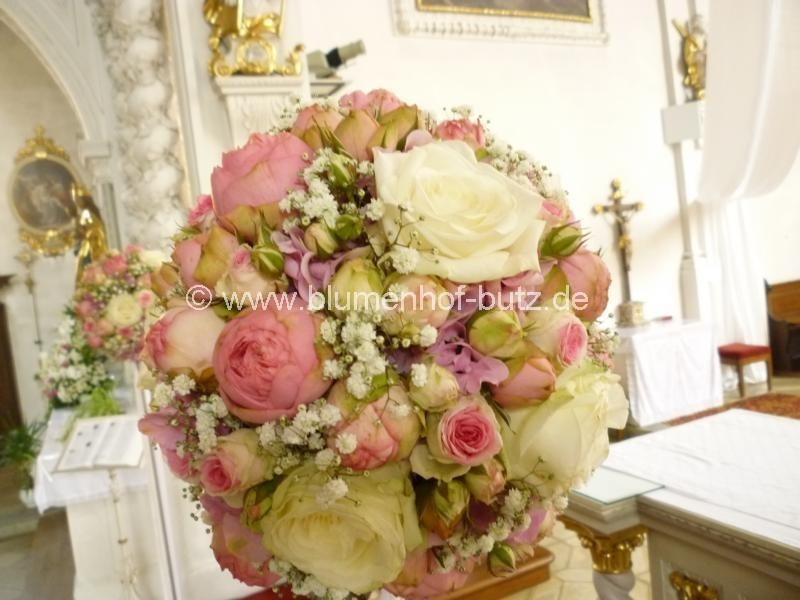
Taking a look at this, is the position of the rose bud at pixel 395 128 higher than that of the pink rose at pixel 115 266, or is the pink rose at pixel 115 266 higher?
the pink rose at pixel 115 266

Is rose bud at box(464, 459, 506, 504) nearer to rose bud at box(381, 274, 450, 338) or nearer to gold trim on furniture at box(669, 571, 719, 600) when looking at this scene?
rose bud at box(381, 274, 450, 338)

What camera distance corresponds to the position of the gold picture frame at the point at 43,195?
27.4 ft

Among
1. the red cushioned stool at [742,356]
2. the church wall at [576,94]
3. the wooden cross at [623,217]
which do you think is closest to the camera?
the church wall at [576,94]

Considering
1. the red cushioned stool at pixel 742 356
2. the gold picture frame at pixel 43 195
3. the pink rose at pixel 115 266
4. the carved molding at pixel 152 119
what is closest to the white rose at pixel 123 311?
the pink rose at pixel 115 266

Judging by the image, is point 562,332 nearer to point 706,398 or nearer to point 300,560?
point 300,560

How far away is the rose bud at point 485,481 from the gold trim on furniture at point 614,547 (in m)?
1.01

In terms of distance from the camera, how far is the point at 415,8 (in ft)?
17.8

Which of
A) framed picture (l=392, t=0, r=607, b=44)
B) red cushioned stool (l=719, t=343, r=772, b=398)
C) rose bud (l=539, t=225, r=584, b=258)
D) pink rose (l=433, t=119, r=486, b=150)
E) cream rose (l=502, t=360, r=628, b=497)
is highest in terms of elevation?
framed picture (l=392, t=0, r=607, b=44)

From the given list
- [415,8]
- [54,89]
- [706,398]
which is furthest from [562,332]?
[54,89]

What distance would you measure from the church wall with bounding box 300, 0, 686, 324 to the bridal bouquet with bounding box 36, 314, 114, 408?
299 cm

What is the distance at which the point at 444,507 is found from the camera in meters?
0.58

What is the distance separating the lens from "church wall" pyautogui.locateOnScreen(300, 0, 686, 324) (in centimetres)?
536

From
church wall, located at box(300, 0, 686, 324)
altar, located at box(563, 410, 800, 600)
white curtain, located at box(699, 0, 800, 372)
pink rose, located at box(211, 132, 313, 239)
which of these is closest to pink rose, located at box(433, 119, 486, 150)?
pink rose, located at box(211, 132, 313, 239)

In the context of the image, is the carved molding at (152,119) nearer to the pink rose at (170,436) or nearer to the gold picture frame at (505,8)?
the pink rose at (170,436)
